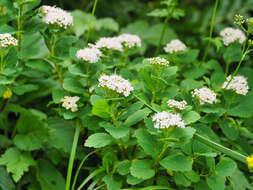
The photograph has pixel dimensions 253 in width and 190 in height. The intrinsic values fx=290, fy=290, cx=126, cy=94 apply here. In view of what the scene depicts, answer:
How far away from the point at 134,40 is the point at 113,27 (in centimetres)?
79

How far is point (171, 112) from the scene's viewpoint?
120 centimetres

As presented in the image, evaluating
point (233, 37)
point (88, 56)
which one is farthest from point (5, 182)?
point (233, 37)

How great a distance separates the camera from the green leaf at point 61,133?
1496 millimetres

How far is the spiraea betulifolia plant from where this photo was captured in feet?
3.85

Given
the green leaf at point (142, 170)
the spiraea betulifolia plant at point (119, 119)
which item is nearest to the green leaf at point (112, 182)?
the spiraea betulifolia plant at point (119, 119)

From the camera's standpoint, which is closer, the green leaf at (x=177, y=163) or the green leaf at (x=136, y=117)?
the green leaf at (x=177, y=163)

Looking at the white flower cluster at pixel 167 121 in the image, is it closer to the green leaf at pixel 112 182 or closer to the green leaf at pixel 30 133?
the green leaf at pixel 112 182

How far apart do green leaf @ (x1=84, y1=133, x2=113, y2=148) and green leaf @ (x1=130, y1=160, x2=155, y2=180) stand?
0.14 meters

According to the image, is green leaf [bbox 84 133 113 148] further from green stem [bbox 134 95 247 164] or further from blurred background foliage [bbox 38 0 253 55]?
blurred background foliage [bbox 38 0 253 55]

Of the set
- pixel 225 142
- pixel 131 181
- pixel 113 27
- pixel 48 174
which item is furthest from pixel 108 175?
pixel 113 27

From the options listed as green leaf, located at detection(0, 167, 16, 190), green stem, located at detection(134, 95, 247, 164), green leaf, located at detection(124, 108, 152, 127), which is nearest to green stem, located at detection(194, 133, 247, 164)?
green stem, located at detection(134, 95, 247, 164)

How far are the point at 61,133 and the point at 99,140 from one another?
43 cm

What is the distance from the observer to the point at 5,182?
1481 mm

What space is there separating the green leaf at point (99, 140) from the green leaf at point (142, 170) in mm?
139
